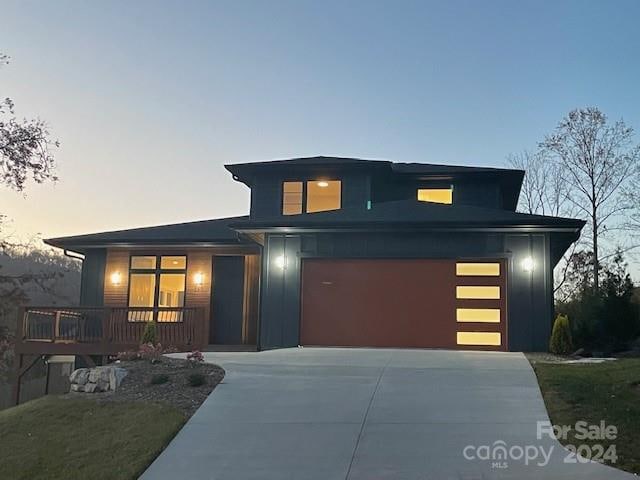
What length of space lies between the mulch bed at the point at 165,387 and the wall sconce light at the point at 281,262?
4.27 meters

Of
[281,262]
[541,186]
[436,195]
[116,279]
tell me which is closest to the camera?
[281,262]

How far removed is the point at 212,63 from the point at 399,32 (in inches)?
189

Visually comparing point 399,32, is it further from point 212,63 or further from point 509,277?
point 509,277

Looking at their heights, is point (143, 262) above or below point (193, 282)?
above

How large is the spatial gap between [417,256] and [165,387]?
23.0 ft

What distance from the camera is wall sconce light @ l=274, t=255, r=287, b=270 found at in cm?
1480

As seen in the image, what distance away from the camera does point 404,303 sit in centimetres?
1443

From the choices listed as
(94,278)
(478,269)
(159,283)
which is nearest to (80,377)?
(159,283)

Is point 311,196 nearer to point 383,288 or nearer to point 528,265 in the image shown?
point 383,288

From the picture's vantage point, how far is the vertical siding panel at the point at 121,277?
17.8 m

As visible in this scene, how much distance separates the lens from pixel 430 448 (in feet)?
22.1

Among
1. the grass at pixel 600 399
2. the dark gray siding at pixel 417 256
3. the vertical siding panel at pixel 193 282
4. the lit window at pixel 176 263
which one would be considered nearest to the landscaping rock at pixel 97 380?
the dark gray siding at pixel 417 256

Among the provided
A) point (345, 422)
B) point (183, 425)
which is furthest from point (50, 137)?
point (345, 422)

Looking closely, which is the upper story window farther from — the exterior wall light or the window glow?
the window glow
